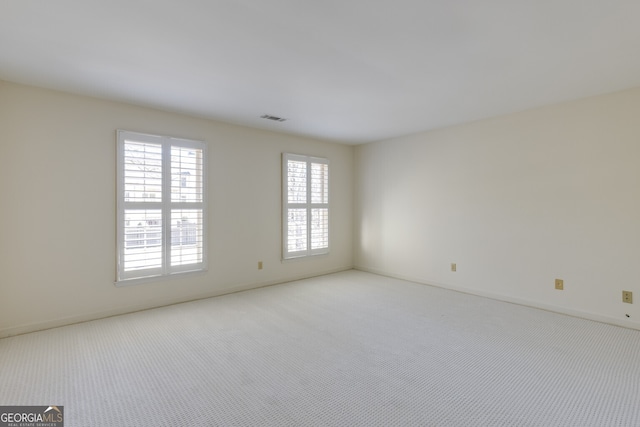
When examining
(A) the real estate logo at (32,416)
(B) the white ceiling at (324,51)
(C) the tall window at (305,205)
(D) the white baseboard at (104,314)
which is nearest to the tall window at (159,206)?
(D) the white baseboard at (104,314)

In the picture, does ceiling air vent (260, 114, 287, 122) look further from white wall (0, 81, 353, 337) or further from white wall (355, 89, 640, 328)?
white wall (355, 89, 640, 328)

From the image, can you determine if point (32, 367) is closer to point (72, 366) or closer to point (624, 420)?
point (72, 366)

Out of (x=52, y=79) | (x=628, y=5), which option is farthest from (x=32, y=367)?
(x=628, y=5)

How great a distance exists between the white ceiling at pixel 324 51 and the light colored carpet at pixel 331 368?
224cm

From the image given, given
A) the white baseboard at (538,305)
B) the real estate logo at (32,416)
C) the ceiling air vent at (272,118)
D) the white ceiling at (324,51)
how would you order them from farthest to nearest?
the ceiling air vent at (272,118) → the white baseboard at (538,305) → the white ceiling at (324,51) → the real estate logo at (32,416)

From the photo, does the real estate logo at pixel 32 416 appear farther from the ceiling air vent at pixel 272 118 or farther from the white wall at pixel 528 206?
the white wall at pixel 528 206

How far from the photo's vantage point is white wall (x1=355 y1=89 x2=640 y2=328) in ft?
9.83

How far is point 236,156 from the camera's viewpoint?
4137mm

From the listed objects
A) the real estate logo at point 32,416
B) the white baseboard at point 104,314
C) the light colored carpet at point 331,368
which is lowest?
the real estate logo at point 32,416

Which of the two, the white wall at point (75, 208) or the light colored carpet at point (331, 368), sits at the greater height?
the white wall at point (75, 208)

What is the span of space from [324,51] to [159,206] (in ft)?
8.11

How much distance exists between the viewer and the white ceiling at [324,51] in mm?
1759

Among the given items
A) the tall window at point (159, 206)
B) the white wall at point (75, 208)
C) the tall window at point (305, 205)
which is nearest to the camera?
the white wall at point (75, 208)

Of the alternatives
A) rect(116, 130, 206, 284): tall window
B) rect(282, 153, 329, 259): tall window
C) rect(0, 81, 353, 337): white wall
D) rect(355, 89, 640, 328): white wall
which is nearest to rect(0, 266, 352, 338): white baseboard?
rect(0, 81, 353, 337): white wall
